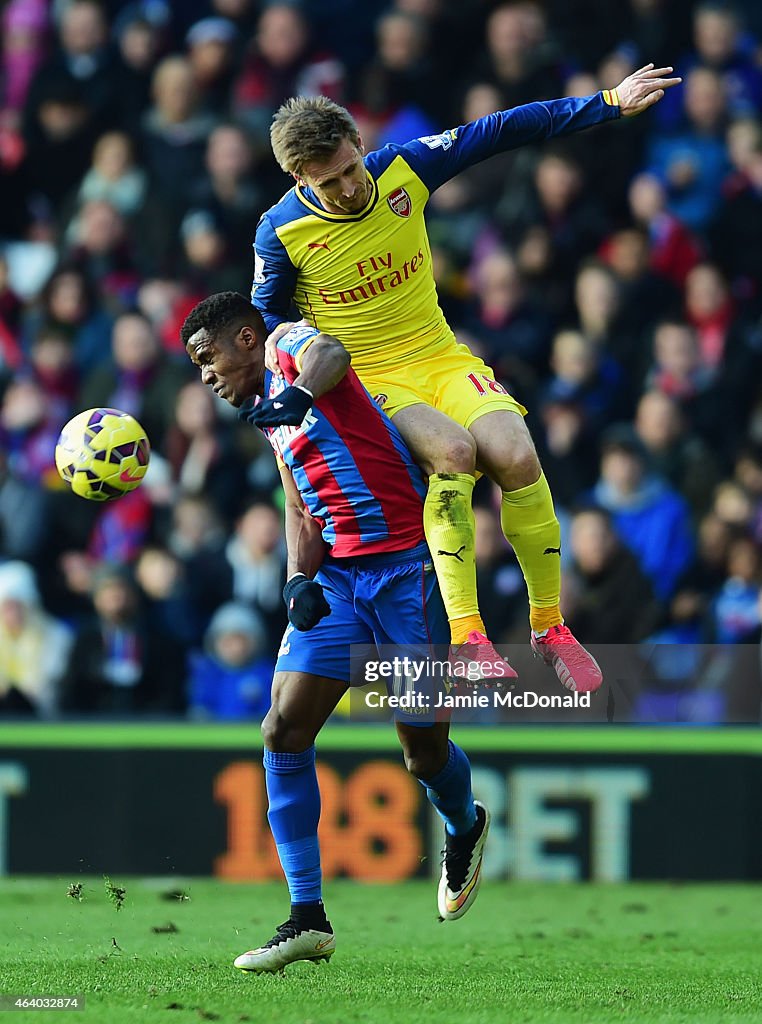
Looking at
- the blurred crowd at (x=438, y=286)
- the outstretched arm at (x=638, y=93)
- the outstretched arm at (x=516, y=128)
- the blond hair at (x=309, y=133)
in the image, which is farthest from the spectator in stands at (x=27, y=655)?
the outstretched arm at (x=638, y=93)

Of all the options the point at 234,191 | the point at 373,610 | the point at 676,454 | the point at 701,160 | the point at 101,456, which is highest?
the point at 701,160

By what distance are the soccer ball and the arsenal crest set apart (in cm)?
132

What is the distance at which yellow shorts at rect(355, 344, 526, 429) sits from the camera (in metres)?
6.38

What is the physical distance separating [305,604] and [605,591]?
407 centimetres

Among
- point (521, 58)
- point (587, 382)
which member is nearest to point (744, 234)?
point (587, 382)

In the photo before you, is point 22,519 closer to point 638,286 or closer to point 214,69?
point 214,69

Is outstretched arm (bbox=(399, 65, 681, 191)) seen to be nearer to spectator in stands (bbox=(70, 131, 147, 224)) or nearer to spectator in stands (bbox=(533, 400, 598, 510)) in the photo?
spectator in stands (bbox=(533, 400, 598, 510))

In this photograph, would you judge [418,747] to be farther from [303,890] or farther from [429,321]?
[429,321]

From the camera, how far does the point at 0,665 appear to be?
1098 centimetres

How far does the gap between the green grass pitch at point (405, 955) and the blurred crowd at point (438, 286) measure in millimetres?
1253

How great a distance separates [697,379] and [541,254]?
1396mm

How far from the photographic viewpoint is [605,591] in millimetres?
9906

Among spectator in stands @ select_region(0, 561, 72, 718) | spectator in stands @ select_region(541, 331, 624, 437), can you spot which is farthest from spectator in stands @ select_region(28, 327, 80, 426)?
spectator in stands @ select_region(541, 331, 624, 437)

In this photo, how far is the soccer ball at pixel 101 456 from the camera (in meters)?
6.47
